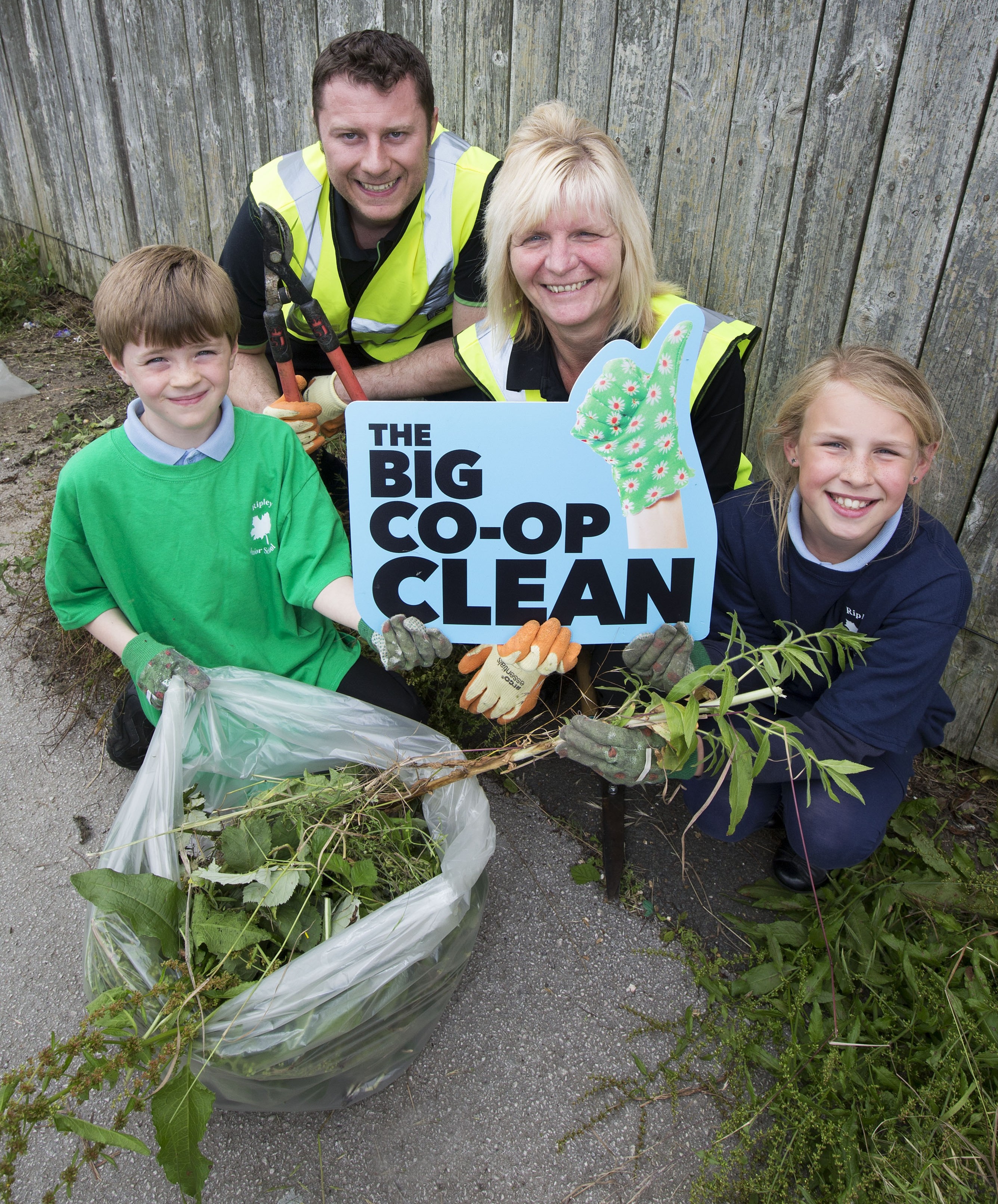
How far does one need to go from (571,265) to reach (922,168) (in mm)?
886

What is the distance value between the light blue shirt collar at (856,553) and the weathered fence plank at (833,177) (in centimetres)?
69

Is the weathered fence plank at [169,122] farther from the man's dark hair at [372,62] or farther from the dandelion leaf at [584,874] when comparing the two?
the dandelion leaf at [584,874]

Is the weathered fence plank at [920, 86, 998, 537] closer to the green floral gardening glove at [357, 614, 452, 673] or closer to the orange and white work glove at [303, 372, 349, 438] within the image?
the green floral gardening glove at [357, 614, 452, 673]

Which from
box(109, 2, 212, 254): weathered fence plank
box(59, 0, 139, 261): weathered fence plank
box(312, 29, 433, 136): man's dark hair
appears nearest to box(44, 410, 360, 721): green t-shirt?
box(312, 29, 433, 136): man's dark hair

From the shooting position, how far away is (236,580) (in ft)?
6.44

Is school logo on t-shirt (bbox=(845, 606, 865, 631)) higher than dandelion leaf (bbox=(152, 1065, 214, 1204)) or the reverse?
higher

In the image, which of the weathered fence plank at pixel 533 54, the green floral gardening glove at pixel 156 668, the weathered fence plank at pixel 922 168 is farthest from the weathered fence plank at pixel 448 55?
the green floral gardening glove at pixel 156 668

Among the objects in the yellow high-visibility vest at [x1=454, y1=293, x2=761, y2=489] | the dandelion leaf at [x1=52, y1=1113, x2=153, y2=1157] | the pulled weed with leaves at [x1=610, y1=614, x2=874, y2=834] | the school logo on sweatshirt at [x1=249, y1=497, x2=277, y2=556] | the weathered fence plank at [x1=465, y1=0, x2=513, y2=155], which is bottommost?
the dandelion leaf at [x1=52, y1=1113, x2=153, y2=1157]

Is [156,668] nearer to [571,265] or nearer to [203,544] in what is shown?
[203,544]

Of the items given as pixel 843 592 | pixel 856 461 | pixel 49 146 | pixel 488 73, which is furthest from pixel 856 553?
pixel 49 146

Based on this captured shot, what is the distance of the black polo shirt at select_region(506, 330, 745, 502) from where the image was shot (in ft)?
6.47

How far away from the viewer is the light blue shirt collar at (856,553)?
68.5 inches

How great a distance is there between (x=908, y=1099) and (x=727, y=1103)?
1.11 ft

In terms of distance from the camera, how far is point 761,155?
2207 millimetres
